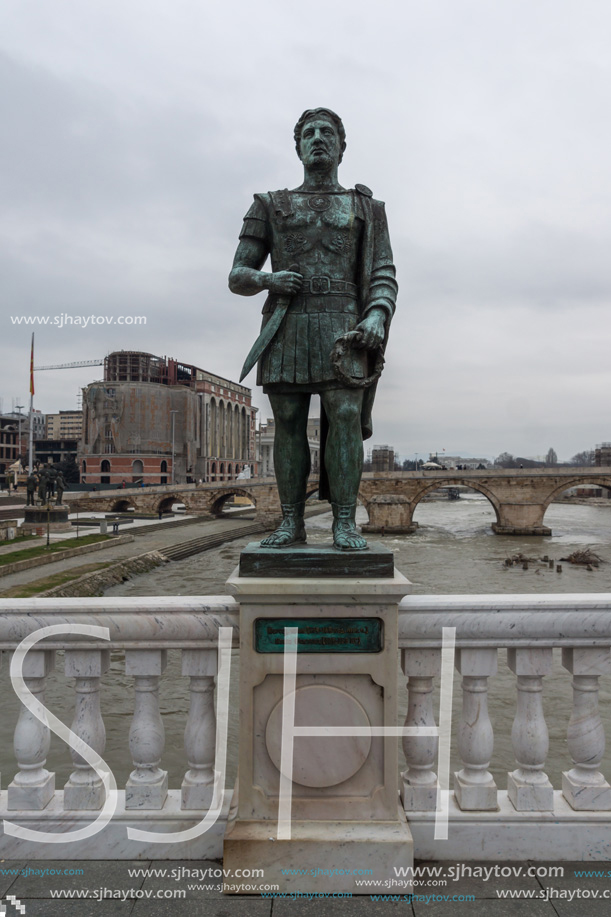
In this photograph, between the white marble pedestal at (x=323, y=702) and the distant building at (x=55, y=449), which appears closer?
the white marble pedestal at (x=323, y=702)

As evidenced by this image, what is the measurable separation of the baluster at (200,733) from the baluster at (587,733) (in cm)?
147

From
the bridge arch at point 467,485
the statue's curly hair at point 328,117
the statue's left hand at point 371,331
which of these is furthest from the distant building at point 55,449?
the statue's left hand at point 371,331

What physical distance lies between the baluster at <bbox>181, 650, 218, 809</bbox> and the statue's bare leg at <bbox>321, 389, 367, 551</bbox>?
864mm

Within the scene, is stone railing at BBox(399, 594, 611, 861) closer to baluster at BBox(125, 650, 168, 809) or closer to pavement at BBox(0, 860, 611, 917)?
pavement at BBox(0, 860, 611, 917)

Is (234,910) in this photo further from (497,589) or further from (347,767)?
(497,589)

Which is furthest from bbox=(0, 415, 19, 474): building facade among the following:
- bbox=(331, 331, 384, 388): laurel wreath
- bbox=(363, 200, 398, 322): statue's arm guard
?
bbox=(331, 331, 384, 388): laurel wreath

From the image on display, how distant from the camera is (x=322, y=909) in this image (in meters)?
2.13

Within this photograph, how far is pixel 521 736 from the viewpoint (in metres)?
2.43

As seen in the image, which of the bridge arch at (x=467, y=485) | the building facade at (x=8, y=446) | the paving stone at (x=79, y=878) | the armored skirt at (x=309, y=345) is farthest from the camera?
the building facade at (x=8, y=446)

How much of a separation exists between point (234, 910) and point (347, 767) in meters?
0.62

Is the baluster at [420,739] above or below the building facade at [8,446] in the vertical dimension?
below

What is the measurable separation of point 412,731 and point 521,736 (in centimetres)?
44

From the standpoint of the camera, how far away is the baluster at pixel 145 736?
8.00 ft

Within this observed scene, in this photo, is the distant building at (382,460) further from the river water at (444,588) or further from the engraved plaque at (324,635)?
the engraved plaque at (324,635)
